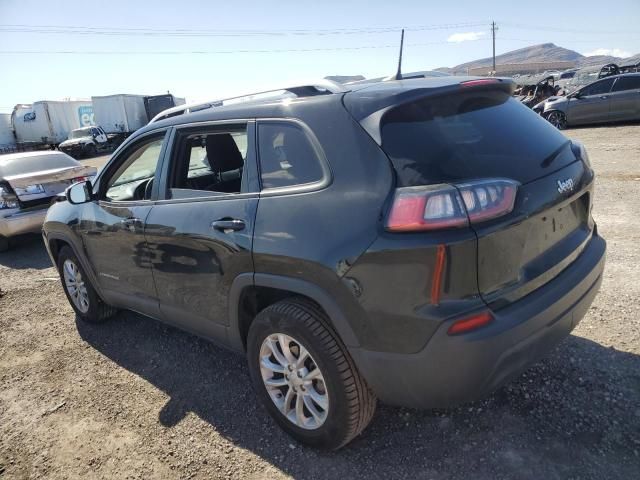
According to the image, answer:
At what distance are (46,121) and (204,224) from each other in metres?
38.3

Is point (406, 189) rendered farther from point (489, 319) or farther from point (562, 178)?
point (562, 178)

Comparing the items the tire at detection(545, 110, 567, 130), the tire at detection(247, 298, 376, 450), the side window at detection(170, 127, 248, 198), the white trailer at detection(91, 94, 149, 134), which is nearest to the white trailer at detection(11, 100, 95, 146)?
the white trailer at detection(91, 94, 149, 134)

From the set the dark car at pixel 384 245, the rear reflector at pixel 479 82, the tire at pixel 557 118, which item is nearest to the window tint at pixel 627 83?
the tire at pixel 557 118

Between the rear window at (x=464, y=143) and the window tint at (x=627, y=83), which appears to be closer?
the rear window at (x=464, y=143)

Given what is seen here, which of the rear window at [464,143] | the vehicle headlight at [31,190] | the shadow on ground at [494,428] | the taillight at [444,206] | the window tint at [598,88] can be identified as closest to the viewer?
the taillight at [444,206]

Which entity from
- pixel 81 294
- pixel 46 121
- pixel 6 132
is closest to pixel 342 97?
pixel 81 294

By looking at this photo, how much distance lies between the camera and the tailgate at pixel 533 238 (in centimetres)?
195

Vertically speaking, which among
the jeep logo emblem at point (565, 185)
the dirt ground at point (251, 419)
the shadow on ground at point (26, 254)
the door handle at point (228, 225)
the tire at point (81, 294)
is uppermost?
the jeep logo emblem at point (565, 185)

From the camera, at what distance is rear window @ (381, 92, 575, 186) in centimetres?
200

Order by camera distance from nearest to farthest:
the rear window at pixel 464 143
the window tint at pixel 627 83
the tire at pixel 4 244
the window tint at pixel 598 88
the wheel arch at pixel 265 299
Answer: the rear window at pixel 464 143 → the wheel arch at pixel 265 299 → the tire at pixel 4 244 → the window tint at pixel 627 83 → the window tint at pixel 598 88

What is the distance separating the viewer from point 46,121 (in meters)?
34.6

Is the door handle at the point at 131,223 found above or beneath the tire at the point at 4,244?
above

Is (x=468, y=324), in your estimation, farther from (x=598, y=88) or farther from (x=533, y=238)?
(x=598, y=88)

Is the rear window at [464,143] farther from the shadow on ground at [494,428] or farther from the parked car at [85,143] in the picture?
the parked car at [85,143]
